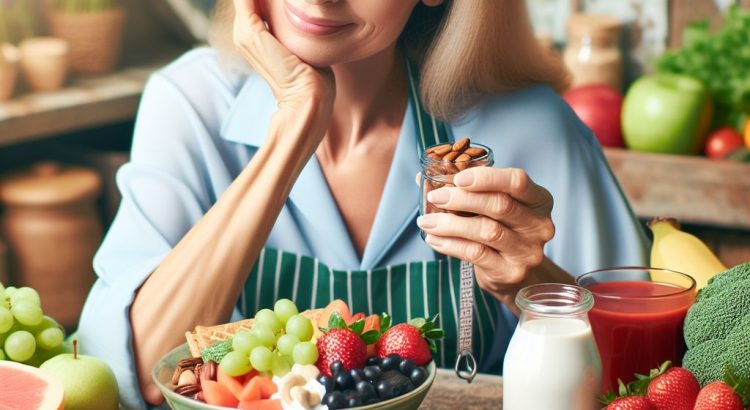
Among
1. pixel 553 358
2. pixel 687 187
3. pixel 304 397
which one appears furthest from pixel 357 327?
pixel 687 187

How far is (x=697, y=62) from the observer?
10.1 feet

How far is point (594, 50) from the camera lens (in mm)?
3311

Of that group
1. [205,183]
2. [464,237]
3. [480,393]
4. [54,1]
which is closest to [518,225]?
[464,237]

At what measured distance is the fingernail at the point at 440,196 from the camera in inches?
52.4

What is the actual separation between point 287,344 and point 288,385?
2.4 inches

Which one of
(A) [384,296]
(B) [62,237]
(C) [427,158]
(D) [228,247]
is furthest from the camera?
(B) [62,237]

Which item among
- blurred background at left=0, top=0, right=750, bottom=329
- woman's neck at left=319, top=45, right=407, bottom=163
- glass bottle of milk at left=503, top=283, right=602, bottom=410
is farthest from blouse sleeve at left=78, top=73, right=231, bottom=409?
blurred background at left=0, top=0, right=750, bottom=329

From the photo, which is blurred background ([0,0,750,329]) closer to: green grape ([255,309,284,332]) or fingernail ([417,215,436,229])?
fingernail ([417,215,436,229])

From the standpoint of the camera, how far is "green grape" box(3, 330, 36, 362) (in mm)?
1359

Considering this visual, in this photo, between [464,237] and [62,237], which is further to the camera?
[62,237]

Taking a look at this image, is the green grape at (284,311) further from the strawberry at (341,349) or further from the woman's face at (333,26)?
the woman's face at (333,26)

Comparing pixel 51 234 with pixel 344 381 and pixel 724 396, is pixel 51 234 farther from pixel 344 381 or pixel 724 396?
pixel 724 396

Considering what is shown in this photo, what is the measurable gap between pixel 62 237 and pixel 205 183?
5.73 feet

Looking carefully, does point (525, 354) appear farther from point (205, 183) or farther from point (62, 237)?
point (62, 237)
